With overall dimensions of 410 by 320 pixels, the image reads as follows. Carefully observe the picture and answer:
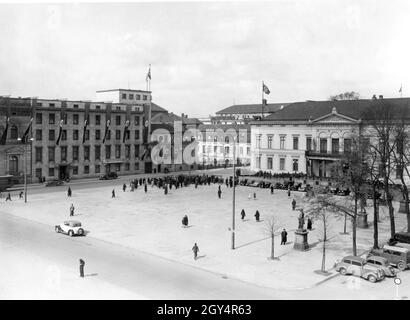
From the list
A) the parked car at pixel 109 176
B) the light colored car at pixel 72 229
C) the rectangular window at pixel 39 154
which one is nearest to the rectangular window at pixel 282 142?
the parked car at pixel 109 176

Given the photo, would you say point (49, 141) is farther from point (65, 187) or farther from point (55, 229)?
point (55, 229)

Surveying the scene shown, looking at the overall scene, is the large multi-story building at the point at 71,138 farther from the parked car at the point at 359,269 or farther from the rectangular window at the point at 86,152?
the parked car at the point at 359,269

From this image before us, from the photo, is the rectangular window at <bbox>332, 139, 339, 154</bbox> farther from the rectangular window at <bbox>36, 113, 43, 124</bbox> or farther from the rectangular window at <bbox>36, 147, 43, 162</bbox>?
the rectangular window at <bbox>36, 113, 43, 124</bbox>

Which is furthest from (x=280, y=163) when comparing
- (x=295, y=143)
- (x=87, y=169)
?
(x=87, y=169)

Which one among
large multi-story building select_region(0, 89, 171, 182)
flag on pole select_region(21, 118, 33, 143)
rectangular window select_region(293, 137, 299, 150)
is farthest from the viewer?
rectangular window select_region(293, 137, 299, 150)

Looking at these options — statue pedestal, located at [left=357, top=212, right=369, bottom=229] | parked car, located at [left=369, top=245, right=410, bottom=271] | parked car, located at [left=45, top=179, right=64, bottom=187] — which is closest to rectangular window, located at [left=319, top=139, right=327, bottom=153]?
statue pedestal, located at [left=357, top=212, right=369, bottom=229]

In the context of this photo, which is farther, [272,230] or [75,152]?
[75,152]

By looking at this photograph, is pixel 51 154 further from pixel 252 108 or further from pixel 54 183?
pixel 252 108
